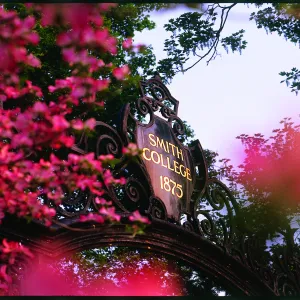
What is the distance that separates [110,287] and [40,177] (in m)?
7.91

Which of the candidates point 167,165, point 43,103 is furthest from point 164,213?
point 43,103

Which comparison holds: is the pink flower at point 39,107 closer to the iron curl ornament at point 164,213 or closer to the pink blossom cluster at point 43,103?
the pink blossom cluster at point 43,103

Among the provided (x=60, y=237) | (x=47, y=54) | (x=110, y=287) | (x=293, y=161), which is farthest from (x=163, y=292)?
(x=60, y=237)

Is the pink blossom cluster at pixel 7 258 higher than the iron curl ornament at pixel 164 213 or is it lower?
lower

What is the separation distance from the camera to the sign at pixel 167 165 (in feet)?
22.5

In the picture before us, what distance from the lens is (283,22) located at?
10461 millimetres

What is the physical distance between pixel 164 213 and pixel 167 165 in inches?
25.6

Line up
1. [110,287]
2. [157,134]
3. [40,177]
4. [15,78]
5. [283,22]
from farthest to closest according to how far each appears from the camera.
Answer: [110,287]
[283,22]
[157,134]
[40,177]
[15,78]

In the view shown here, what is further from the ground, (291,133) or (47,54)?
(47,54)

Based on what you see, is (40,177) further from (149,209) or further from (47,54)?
(47,54)

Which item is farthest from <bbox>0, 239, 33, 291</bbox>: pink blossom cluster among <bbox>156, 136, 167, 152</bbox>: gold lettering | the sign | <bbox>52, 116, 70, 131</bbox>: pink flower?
<bbox>156, 136, 167, 152</bbox>: gold lettering

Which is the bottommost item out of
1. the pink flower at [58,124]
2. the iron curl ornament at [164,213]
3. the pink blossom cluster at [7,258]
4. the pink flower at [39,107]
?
the pink blossom cluster at [7,258]

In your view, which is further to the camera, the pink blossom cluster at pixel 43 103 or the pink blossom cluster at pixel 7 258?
the pink blossom cluster at pixel 7 258

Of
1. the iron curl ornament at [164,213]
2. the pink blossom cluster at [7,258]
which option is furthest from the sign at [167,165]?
the pink blossom cluster at [7,258]
